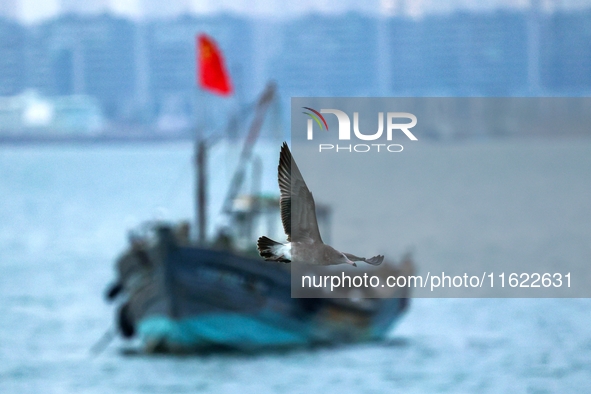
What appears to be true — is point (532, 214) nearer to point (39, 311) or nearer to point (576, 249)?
point (576, 249)

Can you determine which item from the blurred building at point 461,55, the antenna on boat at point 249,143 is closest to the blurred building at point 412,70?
the blurred building at point 461,55

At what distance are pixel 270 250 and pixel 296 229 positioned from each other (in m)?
0.30

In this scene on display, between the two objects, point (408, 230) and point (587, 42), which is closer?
point (408, 230)

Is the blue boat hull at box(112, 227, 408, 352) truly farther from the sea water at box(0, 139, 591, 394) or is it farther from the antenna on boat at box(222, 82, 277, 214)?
the antenna on boat at box(222, 82, 277, 214)

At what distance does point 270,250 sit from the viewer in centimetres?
590

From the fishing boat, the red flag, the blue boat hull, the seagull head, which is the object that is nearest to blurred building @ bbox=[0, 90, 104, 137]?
the fishing boat

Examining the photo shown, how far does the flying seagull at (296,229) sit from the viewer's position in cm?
581

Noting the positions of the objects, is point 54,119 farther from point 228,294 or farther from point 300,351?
point 228,294

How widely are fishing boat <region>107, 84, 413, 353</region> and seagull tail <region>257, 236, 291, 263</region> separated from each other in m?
16.3

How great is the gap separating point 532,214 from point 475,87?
348 feet

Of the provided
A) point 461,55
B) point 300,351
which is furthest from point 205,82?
point 461,55

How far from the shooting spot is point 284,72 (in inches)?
7638

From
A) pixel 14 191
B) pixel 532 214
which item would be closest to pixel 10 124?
pixel 14 191

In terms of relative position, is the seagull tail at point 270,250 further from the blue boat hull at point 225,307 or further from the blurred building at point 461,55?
the blurred building at point 461,55
